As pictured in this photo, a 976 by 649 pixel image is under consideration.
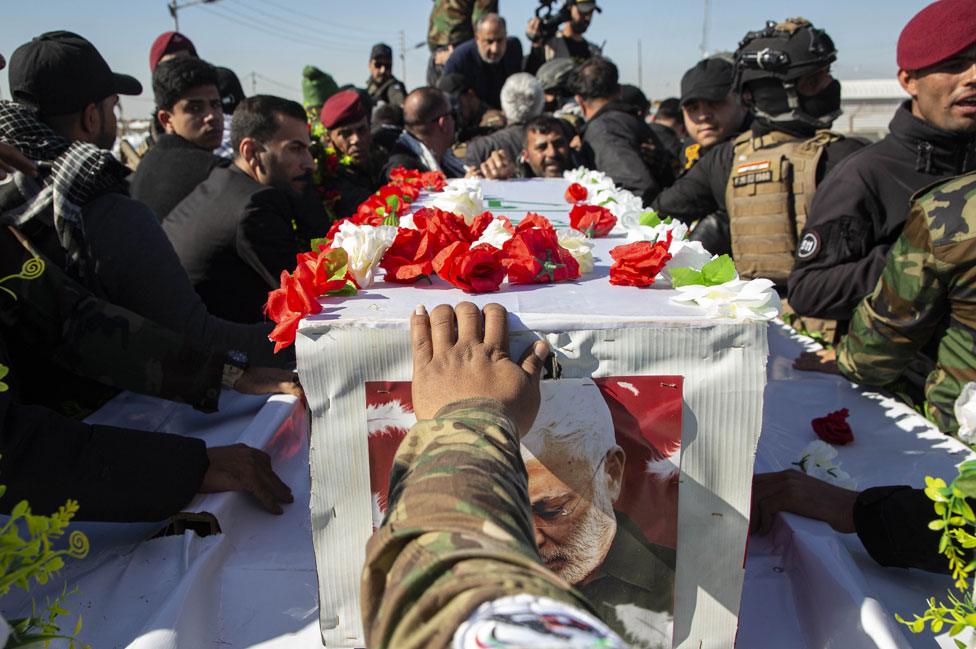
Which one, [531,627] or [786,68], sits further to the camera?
[786,68]

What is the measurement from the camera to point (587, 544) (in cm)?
114

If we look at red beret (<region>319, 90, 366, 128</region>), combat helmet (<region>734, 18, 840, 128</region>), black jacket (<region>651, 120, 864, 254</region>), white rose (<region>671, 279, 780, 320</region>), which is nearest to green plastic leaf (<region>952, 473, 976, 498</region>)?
white rose (<region>671, 279, 780, 320</region>)

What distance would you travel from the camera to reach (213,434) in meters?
1.86

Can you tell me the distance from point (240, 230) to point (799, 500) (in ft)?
6.83

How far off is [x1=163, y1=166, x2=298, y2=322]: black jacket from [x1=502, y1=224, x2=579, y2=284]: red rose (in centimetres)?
153

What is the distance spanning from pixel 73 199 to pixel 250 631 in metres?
1.26

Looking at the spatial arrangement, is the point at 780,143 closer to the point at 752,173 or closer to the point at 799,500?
the point at 752,173

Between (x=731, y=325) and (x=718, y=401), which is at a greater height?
(x=731, y=325)

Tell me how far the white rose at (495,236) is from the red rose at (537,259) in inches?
2.5

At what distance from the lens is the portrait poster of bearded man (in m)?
1.10

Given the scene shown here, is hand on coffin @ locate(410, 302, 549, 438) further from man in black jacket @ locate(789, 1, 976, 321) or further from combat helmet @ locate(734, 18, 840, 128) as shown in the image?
combat helmet @ locate(734, 18, 840, 128)

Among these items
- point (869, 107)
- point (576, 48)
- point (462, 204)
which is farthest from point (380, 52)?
point (869, 107)

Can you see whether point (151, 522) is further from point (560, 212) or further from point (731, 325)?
point (560, 212)

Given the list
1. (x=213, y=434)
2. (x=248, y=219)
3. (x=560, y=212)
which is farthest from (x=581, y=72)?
(x=213, y=434)
